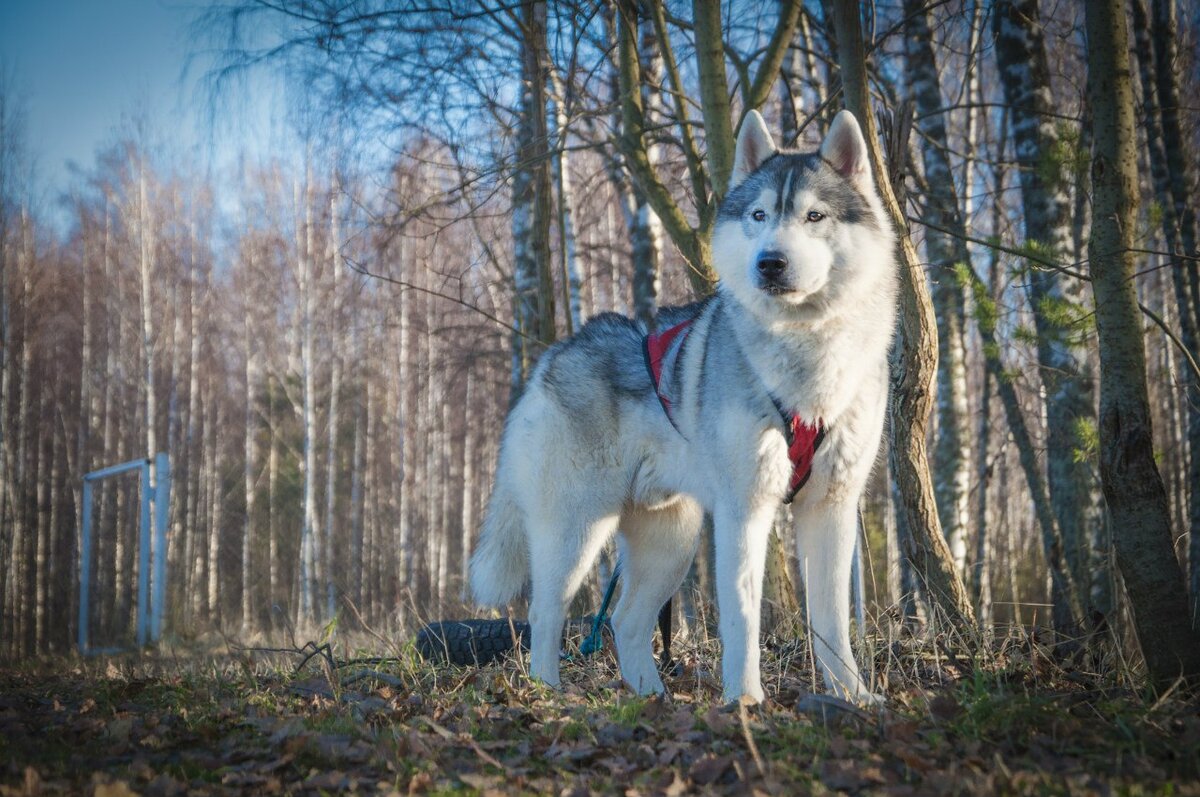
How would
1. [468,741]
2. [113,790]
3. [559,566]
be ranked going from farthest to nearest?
[559,566] < [468,741] < [113,790]

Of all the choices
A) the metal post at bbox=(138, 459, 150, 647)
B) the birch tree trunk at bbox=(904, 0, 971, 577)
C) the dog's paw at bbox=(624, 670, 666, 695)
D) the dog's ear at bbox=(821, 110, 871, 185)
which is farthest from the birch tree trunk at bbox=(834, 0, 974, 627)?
the metal post at bbox=(138, 459, 150, 647)

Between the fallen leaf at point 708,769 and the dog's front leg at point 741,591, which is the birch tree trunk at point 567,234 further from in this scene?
the fallen leaf at point 708,769

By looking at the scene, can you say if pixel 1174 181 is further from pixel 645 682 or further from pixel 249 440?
pixel 249 440

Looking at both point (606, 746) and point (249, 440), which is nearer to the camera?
point (606, 746)

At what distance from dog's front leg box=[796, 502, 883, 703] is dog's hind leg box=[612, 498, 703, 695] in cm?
103

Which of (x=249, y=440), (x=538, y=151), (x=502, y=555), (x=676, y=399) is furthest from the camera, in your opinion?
(x=249, y=440)

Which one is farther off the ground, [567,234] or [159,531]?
[567,234]

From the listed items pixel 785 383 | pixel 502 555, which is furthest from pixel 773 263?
pixel 502 555

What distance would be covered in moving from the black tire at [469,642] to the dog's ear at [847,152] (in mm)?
2952

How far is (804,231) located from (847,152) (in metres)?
0.50

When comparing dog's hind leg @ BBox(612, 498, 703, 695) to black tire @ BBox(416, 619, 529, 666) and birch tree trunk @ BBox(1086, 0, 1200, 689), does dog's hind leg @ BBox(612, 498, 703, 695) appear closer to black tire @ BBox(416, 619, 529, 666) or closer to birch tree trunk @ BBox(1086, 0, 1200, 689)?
black tire @ BBox(416, 619, 529, 666)

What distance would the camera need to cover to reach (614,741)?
110 inches

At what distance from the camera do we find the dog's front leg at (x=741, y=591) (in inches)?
130

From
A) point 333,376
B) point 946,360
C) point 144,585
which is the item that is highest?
point 333,376
